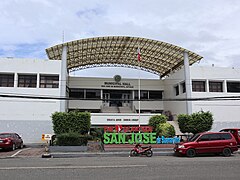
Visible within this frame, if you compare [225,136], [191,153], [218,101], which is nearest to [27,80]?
[191,153]

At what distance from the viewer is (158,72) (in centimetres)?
4512

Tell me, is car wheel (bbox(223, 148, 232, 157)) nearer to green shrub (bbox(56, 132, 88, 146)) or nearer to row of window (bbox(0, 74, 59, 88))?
green shrub (bbox(56, 132, 88, 146))

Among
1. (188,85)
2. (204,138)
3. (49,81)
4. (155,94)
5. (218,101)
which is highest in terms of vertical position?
(49,81)

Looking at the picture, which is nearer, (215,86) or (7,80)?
(7,80)

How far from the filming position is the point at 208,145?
16594mm

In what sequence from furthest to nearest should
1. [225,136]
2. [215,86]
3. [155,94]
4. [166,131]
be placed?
[155,94], [215,86], [166,131], [225,136]

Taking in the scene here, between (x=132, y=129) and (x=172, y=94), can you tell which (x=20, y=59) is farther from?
(x=172, y=94)

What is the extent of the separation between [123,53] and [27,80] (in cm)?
1401

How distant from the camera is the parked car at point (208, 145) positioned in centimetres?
1647

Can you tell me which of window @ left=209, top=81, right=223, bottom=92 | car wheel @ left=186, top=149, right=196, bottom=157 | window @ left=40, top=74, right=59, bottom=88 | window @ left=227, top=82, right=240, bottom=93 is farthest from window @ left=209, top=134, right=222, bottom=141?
window @ left=40, top=74, right=59, bottom=88

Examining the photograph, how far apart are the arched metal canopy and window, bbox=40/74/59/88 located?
12.6ft

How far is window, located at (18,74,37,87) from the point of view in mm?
30484

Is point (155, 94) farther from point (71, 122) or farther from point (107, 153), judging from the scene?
point (107, 153)

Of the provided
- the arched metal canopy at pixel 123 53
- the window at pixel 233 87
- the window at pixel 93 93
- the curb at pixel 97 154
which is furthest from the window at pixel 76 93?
the curb at pixel 97 154
